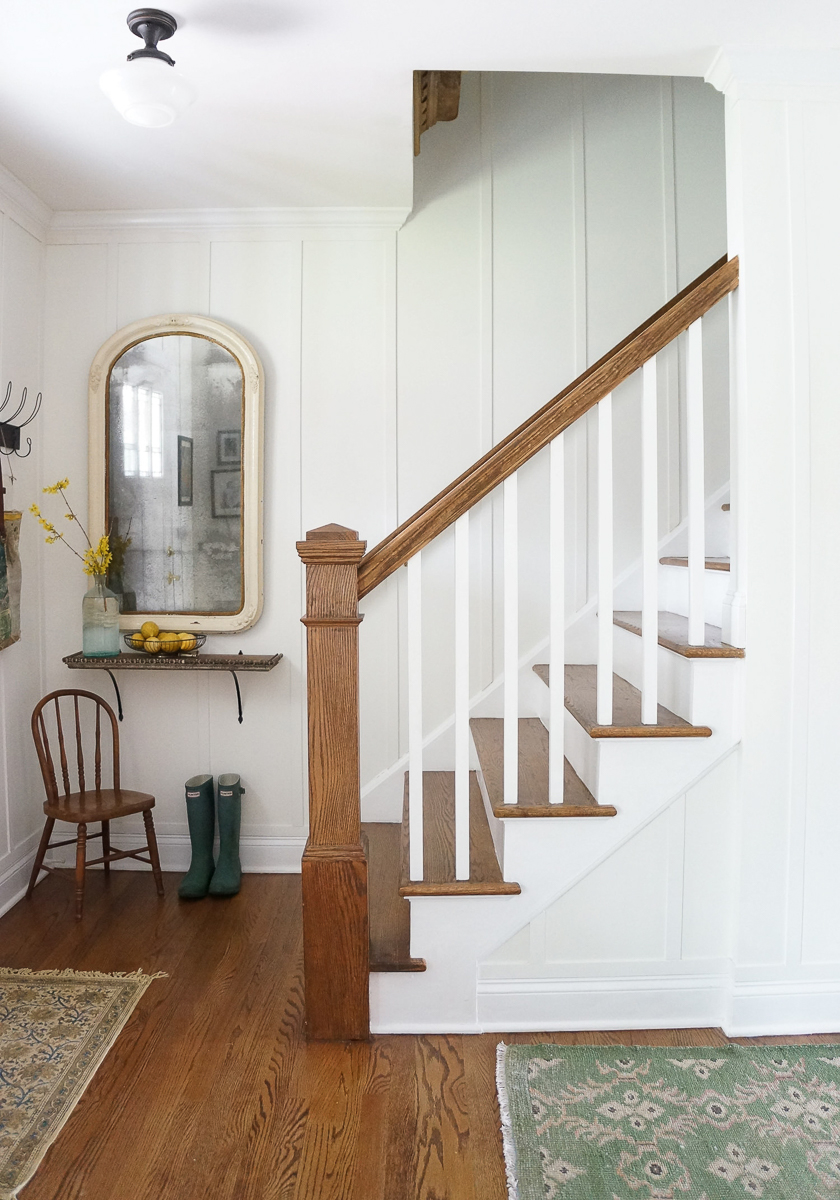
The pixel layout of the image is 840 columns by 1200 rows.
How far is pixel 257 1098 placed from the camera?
178cm

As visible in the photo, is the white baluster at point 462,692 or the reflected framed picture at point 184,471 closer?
the white baluster at point 462,692

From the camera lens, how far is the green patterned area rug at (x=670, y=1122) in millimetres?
1526

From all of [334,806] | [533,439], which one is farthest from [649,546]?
[334,806]

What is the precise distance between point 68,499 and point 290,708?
1.19 m

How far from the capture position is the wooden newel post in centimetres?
194

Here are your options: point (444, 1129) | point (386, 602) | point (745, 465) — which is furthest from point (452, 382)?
point (444, 1129)

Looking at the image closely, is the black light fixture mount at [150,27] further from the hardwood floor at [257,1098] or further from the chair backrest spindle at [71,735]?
the hardwood floor at [257,1098]

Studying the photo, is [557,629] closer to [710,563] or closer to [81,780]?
[710,563]

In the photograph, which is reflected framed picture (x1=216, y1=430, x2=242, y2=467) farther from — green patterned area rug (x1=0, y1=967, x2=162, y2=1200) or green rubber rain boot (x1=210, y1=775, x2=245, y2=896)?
green patterned area rug (x1=0, y1=967, x2=162, y2=1200)

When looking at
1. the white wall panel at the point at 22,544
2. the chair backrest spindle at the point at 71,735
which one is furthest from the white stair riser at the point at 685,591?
the white wall panel at the point at 22,544

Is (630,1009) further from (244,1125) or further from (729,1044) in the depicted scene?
(244,1125)

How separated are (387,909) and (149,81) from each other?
2.17 m

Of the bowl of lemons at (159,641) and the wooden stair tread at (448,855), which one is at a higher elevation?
the bowl of lemons at (159,641)

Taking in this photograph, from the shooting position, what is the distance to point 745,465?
1.99 meters
